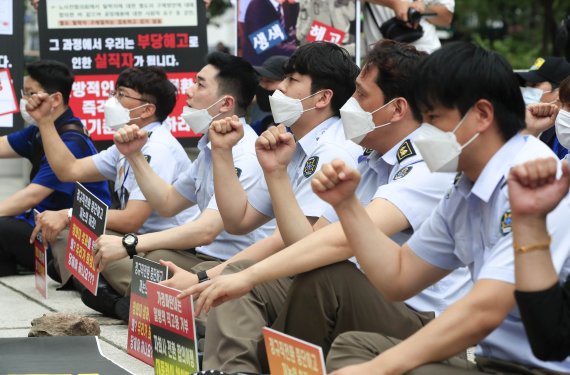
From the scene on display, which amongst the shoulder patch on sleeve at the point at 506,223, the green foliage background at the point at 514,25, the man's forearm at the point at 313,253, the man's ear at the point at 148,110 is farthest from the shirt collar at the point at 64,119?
the green foliage background at the point at 514,25

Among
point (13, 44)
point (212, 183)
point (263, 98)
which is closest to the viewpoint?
point (212, 183)

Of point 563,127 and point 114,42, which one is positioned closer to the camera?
point 563,127

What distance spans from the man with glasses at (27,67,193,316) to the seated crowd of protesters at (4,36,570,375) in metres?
0.01

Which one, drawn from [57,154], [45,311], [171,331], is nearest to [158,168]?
[57,154]

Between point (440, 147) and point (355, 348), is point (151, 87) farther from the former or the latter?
point (440, 147)

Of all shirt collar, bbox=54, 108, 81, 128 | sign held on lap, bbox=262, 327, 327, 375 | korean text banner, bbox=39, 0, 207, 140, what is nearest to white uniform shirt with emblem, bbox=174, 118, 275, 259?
shirt collar, bbox=54, 108, 81, 128

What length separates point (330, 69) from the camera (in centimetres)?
512

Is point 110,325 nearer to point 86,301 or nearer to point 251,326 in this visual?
point 86,301

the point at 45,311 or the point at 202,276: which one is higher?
the point at 202,276

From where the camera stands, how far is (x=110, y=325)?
19.0 feet

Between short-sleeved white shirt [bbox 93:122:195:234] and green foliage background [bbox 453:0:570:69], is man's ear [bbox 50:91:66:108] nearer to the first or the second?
short-sleeved white shirt [bbox 93:122:195:234]

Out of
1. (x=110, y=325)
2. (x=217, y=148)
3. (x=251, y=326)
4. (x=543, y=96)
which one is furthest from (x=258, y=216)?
(x=543, y=96)

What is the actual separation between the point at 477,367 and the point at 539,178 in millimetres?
787

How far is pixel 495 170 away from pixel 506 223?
18 cm
